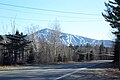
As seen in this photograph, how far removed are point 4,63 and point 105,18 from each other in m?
18.9

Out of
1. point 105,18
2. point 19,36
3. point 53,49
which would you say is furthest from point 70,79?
point 53,49

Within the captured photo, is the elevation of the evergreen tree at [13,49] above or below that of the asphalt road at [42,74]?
above

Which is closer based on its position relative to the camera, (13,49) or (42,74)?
(42,74)

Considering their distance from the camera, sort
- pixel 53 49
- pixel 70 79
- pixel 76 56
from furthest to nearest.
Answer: pixel 76 56
pixel 53 49
pixel 70 79

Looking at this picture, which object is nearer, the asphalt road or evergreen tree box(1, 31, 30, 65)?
the asphalt road

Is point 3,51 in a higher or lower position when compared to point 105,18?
lower

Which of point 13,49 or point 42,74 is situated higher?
point 13,49

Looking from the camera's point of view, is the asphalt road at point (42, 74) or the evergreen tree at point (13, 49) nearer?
the asphalt road at point (42, 74)

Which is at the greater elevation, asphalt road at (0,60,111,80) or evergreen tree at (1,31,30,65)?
evergreen tree at (1,31,30,65)

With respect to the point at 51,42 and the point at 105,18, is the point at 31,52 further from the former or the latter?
the point at 105,18

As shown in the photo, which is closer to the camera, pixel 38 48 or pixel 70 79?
pixel 70 79

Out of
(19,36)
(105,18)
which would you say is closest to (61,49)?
(19,36)

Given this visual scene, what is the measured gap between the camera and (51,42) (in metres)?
80.9

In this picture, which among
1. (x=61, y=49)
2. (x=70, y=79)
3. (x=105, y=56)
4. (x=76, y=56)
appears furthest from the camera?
(x=105, y=56)
